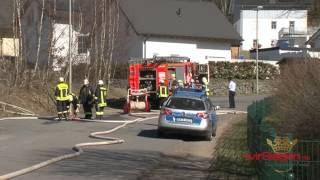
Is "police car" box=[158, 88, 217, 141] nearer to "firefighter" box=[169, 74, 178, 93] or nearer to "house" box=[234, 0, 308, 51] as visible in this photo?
"firefighter" box=[169, 74, 178, 93]

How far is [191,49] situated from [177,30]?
7.47 ft

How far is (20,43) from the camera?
1495 inches

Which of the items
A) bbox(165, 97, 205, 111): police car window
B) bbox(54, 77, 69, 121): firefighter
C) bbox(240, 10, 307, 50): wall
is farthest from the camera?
bbox(240, 10, 307, 50): wall

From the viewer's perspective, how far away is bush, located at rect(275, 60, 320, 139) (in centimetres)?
1509

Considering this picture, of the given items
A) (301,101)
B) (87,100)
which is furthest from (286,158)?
(87,100)

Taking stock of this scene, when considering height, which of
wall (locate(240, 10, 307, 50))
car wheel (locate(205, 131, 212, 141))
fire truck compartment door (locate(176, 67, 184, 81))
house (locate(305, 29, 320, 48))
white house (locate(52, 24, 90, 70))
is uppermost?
wall (locate(240, 10, 307, 50))

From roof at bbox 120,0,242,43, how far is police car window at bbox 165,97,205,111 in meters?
36.9

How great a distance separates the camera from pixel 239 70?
60250mm

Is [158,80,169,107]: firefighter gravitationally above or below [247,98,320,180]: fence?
above

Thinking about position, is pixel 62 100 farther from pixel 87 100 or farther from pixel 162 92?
pixel 162 92

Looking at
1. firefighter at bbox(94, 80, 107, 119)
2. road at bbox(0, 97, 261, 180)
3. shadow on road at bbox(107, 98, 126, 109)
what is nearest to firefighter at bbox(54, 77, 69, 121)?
firefighter at bbox(94, 80, 107, 119)

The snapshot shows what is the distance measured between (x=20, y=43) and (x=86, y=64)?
851 centimetres

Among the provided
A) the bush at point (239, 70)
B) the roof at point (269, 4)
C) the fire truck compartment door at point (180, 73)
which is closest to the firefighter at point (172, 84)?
the fire truck compartment door at point (180, 73)

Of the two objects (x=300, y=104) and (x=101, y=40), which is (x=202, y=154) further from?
(x=101, y=40)
